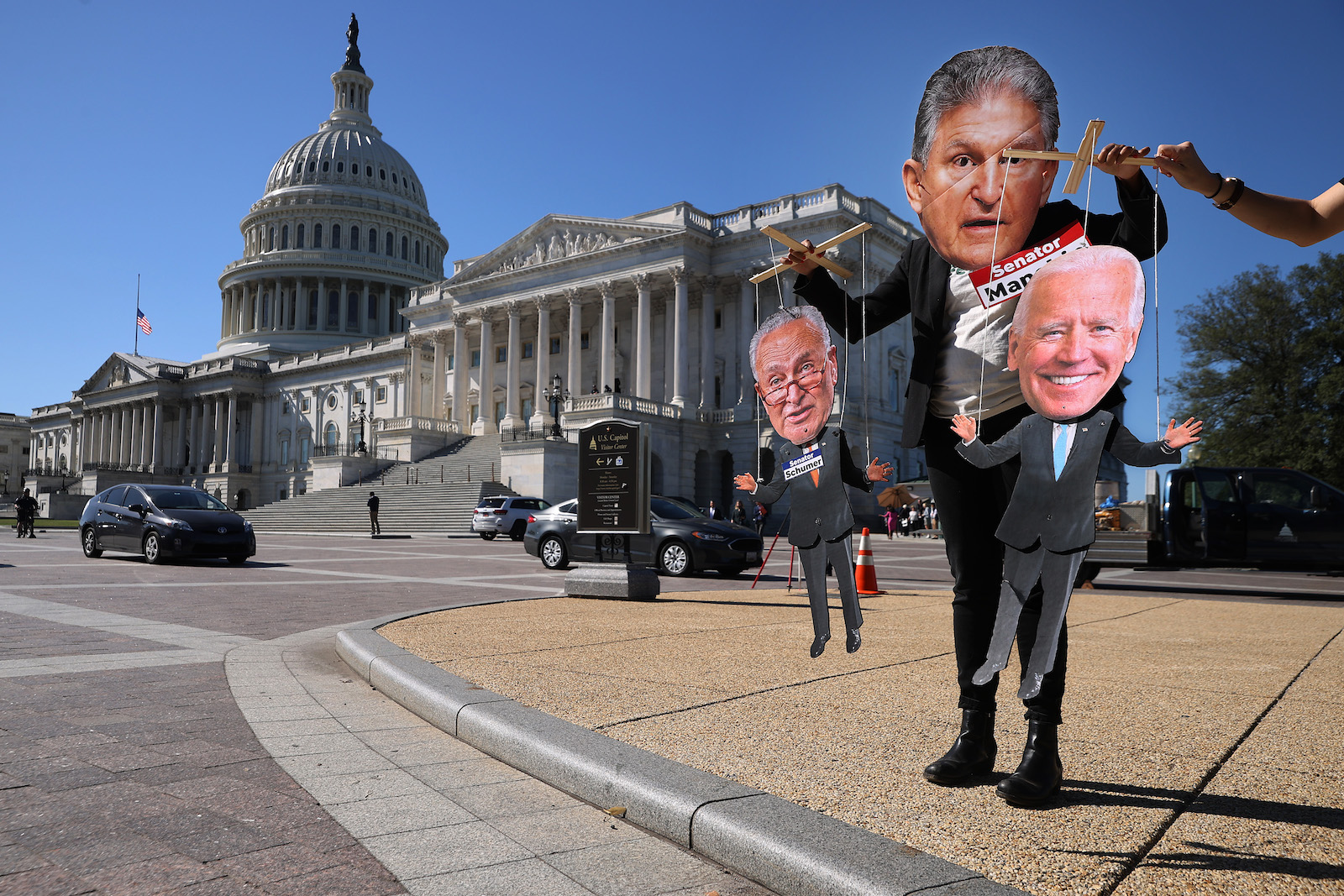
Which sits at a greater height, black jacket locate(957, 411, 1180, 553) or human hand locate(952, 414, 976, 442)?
human hand locate(952, 414, 976, 442)

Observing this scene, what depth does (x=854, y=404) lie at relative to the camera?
1914 inches

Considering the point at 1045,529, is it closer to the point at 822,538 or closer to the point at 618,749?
the point at 822,538

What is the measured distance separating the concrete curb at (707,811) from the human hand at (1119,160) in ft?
8.38

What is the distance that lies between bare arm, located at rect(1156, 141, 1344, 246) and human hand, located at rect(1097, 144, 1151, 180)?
79 mm

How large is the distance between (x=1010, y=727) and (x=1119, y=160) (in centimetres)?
294

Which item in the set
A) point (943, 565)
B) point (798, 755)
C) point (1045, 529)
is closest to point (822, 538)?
point (798, 755)

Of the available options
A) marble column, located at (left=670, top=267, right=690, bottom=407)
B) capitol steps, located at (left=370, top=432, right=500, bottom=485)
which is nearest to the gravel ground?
capitol steps, located at (left=370, top=432, right=500, bottom=485)

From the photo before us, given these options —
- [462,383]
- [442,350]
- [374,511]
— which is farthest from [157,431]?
[374,511]

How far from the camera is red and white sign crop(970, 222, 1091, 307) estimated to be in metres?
3.66

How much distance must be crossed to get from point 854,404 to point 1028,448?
151 feet

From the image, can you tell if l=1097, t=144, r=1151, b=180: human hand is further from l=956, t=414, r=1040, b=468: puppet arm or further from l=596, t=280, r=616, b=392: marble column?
l=596, t=280, r=616, b=392: marble column

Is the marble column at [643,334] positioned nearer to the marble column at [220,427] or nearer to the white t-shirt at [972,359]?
the white t-shirt at [972,359]

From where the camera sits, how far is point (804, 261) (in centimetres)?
481

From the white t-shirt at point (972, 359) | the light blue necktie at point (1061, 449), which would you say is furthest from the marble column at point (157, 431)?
the light blue necktie at point (1061, 449)
